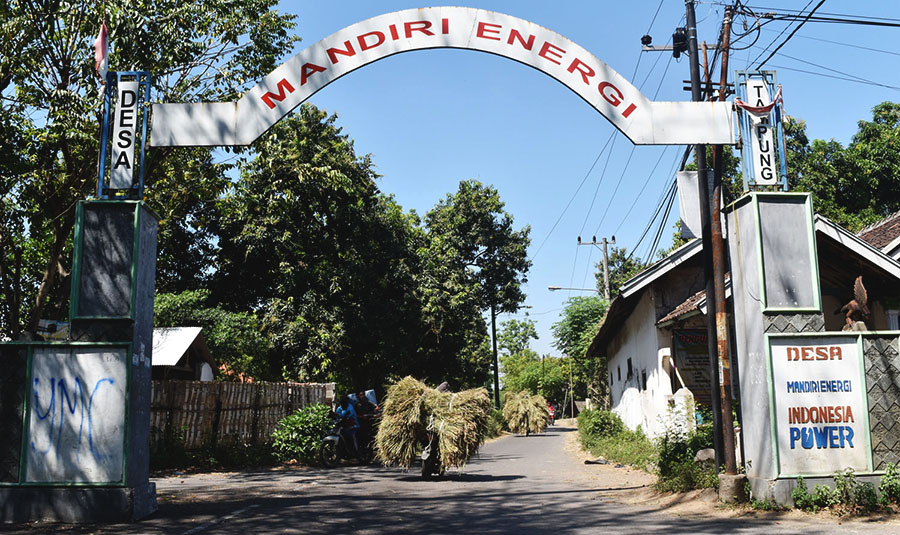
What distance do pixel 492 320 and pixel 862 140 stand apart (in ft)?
88.5

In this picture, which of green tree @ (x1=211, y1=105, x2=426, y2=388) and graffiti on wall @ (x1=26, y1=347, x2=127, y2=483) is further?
green tree @ (x1=211, y1=105, x2=426, y2=388)

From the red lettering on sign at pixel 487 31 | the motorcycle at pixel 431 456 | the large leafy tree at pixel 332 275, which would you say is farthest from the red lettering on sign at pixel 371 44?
the large leafy tree at pixel 332 275

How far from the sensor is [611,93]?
389 inches

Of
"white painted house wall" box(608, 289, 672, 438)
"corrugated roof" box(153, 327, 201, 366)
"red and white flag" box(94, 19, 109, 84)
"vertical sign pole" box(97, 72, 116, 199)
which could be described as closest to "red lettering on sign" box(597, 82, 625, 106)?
"vertical sign pole" box(97, 72, 116, 199)

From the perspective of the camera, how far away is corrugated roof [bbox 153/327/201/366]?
73.4 feet

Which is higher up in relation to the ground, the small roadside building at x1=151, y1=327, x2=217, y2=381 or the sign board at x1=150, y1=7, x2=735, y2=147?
the sign board at x1=150, y1=7, x2=735, y2=147

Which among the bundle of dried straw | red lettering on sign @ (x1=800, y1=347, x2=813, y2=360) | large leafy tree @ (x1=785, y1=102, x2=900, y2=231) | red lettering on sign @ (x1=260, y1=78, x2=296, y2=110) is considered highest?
large leafy tree @ (x1=785, y1=102, x2=900, y2=231)

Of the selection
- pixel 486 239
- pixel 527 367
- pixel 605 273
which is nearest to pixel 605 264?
pixel 605 273

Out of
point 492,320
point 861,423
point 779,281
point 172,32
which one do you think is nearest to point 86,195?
point 172,32

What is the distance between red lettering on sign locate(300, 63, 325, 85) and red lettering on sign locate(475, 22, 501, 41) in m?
2.13

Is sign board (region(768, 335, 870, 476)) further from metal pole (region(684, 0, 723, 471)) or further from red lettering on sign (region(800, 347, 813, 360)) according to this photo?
metal pole (region(684, 0, 723, 471))

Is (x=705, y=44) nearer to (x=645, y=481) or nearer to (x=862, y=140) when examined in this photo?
(x=645, y=481)

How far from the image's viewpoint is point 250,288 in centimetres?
3384

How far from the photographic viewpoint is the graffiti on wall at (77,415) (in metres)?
8.09
